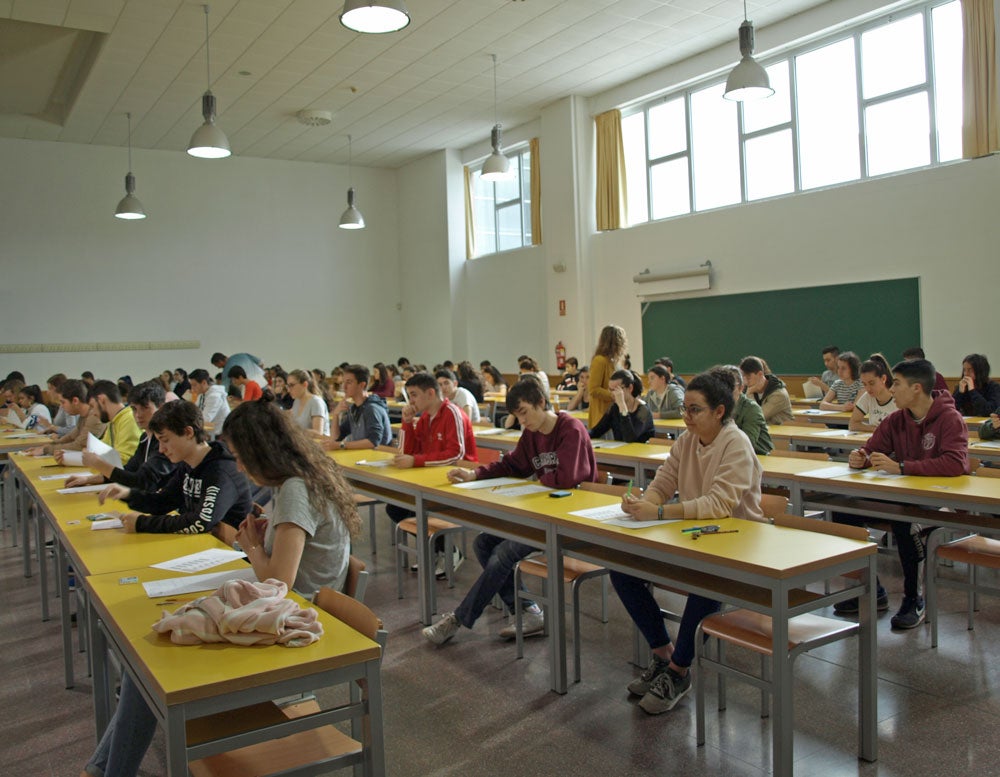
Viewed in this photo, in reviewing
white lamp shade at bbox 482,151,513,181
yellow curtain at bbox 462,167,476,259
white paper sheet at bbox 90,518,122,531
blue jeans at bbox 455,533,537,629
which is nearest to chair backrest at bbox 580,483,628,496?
blue jeans at bbox 455,533,537,629

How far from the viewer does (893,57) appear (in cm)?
831

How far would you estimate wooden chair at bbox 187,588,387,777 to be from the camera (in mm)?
1881

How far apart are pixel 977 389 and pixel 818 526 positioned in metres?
4.25

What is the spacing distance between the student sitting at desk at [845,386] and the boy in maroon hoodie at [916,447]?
298 cm

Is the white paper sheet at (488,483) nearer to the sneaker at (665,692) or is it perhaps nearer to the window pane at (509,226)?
the sneaker at (665,692)

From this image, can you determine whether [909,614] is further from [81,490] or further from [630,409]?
[81,490]

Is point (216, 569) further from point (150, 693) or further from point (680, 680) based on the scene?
point (680, 680)

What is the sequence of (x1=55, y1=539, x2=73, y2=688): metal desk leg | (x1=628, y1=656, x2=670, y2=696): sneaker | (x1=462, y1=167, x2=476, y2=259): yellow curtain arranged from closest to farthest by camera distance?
(x1=628, y1=656, x2=670, y2=696): sneaker < (x1=55, y1=539, x2=73, y2=688): metal desk leg < (x1=462, y1=167, x2=476, y2=259): yellow curtain

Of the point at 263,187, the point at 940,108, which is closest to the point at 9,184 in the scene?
the point at 263,187

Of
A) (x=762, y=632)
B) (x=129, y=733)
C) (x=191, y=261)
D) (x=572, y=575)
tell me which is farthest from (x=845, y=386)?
(x=191, y=261)

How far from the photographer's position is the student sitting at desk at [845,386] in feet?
23.0

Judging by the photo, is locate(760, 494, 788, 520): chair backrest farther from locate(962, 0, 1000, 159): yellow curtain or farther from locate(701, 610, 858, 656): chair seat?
locate(962, 0, 1000, 159): yellow curtain

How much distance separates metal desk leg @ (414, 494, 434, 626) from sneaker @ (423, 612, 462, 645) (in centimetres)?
29

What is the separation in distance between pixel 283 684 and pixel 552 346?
1056cm
